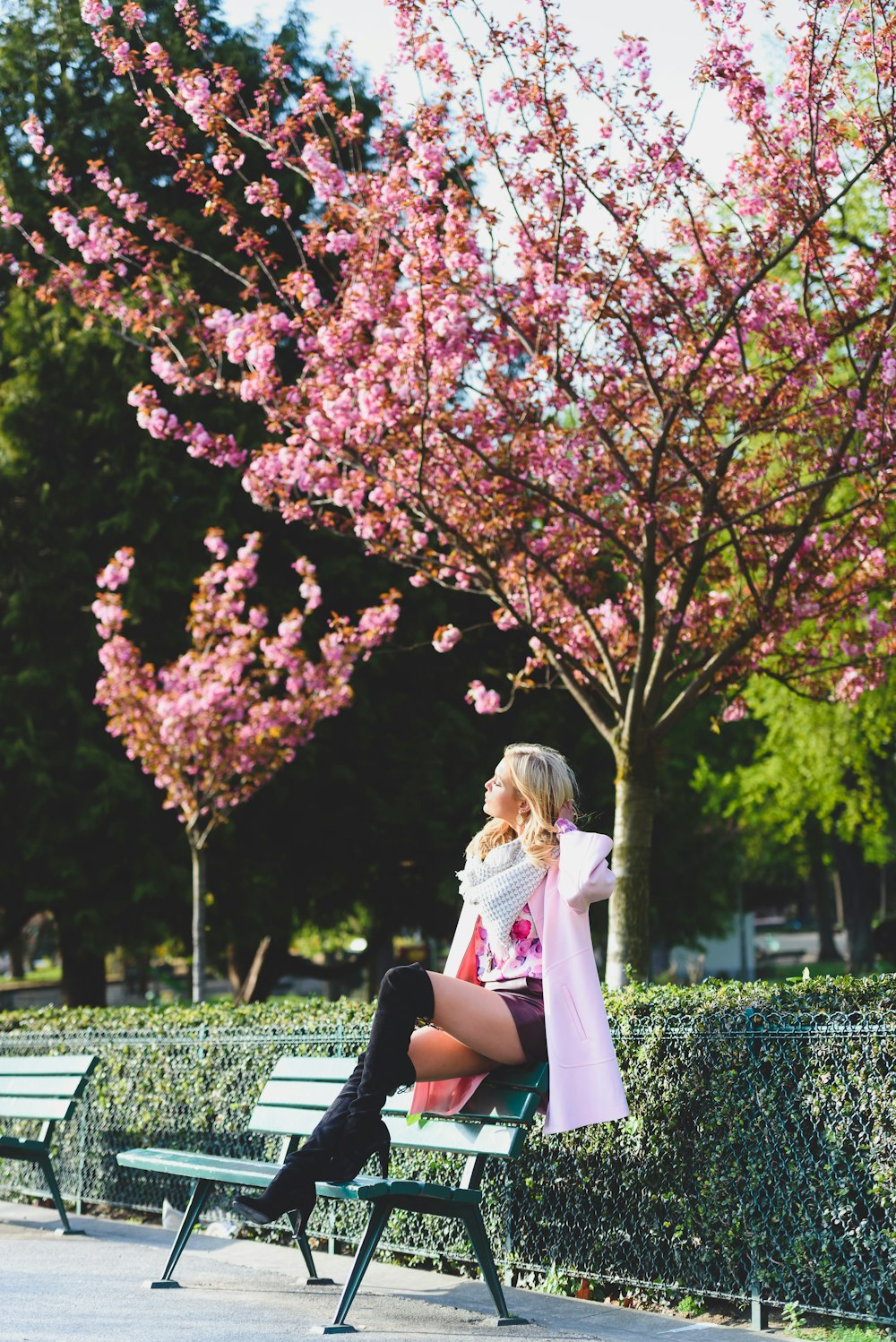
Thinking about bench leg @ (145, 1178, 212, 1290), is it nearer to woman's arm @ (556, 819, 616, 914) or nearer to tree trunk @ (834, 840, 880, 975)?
woman's arm @ (556, 819, 616, 914)

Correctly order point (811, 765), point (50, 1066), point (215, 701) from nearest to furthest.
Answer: point (50, 1066)
point (215, 701)
point (811, 765)

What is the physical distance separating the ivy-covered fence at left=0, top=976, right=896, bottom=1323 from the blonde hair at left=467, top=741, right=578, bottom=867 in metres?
0.92

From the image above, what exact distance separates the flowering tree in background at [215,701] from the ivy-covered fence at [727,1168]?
6.96 m

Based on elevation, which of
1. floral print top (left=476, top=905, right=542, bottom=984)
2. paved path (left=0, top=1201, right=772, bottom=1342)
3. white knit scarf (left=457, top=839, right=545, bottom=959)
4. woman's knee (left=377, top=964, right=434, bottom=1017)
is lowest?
paved path (left=0, top=1201, right=772, bottom=1342)

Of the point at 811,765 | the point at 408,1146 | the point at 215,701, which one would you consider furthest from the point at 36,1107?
the point at 811,765

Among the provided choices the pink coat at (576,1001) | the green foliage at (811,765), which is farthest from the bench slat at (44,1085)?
the green foliage at (811,765)

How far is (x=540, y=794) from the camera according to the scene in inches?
230

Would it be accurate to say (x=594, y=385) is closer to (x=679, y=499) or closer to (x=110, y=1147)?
(x=679, y=499)

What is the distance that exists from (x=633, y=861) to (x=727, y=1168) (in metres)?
3.91

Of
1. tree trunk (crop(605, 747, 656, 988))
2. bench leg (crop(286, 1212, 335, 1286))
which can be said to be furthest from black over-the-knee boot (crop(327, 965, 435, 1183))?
tree trunk (crop(605, 747, 656, 988))

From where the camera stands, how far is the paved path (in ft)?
18.4

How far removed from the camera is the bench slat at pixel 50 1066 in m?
8.45

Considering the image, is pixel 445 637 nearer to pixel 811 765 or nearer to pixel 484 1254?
pixel 484 1254

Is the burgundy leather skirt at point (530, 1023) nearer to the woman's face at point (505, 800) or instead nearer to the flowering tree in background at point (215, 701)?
the woman's face at point (505, 800)
